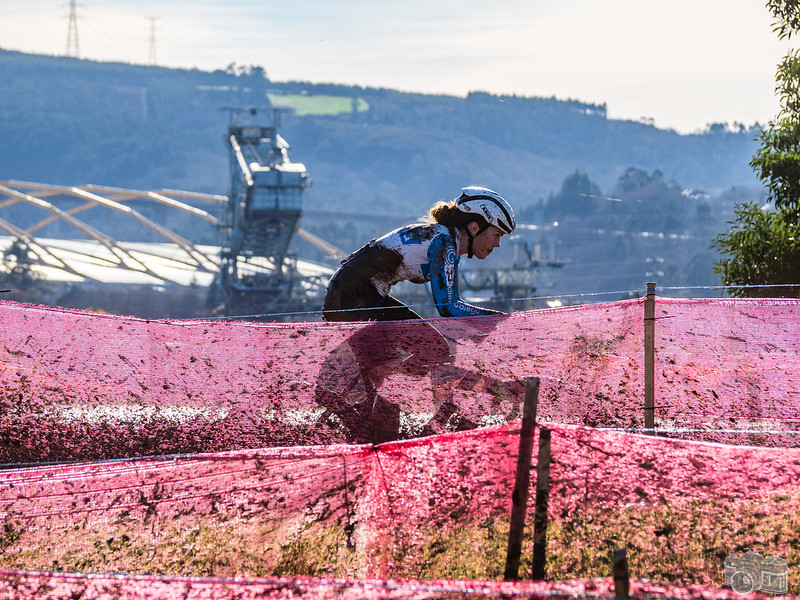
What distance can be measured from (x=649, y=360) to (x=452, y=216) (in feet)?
5.74

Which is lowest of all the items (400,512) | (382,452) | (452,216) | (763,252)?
(400,512)

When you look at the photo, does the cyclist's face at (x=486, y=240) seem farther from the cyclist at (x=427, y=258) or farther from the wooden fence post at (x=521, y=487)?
the wooden fence post at (x=521, y=487)

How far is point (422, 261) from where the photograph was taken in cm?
655

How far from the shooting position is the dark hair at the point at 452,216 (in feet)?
22.1

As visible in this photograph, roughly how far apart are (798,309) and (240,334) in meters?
4.35

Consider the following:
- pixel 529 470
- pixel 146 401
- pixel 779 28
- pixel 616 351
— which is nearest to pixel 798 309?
pixel 616 351

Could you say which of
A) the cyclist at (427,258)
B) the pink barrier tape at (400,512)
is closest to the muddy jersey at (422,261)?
the cyclist at (427,258)

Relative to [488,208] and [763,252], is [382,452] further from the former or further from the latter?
[763,252]

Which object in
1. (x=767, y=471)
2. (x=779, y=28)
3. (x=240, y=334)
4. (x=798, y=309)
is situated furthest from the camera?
(x=779, y=28)

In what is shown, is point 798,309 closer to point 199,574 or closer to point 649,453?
point 649,453

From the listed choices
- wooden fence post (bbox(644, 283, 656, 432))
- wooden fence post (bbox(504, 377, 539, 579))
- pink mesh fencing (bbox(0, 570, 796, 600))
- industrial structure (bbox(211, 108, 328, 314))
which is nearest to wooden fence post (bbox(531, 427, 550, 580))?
wooden fence post (bbox(504, 377, 539, 579))

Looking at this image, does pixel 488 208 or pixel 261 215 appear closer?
pixel 488 208

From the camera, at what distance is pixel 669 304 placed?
7.62 metres

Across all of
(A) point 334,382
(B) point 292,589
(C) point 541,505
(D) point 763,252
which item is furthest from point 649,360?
(D) point 763,252
